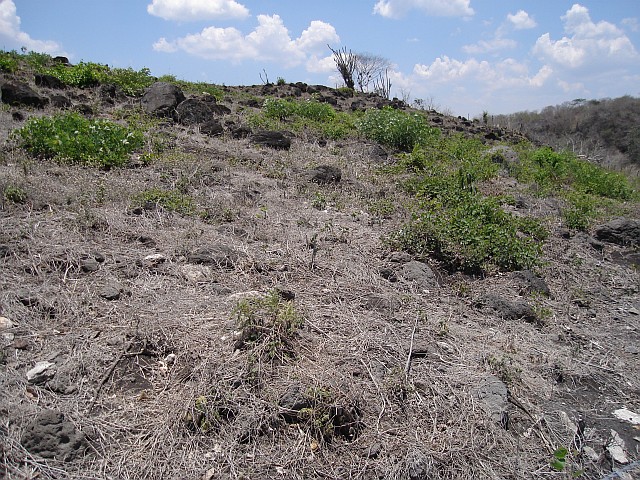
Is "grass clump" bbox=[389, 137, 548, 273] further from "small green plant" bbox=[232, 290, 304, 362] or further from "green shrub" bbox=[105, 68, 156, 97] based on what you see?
"green shrub" bbox=[105, 68, 156, 97]

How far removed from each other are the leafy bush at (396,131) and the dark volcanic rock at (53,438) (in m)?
8.28

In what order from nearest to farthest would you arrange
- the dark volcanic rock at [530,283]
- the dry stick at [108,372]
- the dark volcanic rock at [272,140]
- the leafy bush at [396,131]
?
the dry stick at [108,372] → the dark volcanic rock at [530,283] → the dark volcanic rock at [272,140] → the leafy bush at [396,131]

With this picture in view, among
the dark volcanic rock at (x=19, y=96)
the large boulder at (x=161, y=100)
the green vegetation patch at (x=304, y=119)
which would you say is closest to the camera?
the dark volcanic rock at (x=19, y=96)

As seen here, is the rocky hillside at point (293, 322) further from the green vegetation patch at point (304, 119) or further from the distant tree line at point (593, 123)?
the distant tree line at point (593, 123)

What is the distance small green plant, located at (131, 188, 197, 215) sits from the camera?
5.17 metres

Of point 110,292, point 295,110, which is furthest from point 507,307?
point 295,110

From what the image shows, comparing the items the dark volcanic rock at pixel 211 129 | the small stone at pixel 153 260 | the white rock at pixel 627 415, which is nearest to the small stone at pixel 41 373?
the small stone at pixel 153 260

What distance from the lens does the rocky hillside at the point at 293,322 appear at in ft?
8.26

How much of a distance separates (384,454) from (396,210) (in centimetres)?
395

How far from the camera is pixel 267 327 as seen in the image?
306cm

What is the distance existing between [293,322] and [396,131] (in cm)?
728

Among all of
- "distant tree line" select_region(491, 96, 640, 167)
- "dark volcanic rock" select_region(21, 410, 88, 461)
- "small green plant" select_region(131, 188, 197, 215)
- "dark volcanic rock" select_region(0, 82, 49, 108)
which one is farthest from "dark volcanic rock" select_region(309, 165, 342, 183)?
"distant tree line" select_region(491, 96, 640, 167)

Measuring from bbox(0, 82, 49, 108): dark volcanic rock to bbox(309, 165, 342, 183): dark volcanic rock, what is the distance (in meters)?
5.17

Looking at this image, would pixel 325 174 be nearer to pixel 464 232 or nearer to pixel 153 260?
pixel 464 232
